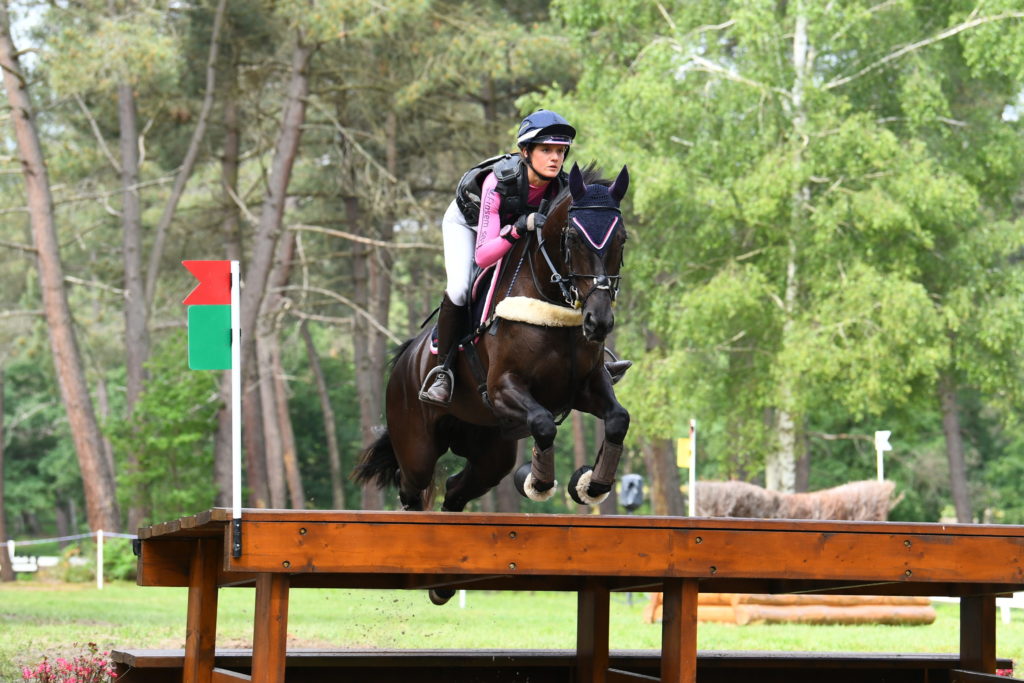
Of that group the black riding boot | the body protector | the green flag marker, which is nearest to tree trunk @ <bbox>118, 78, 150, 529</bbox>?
the black riding boot

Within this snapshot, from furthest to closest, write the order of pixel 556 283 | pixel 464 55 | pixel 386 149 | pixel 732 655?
pixel 386 149
pixel 464 55
pixel 732 655
pixel 556 283

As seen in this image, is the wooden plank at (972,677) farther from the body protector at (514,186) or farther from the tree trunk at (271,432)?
the tree trunk at (271,432)

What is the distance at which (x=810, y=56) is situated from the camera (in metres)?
19.8

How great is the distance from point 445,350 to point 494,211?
693 mm

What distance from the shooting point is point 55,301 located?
21.6 meters

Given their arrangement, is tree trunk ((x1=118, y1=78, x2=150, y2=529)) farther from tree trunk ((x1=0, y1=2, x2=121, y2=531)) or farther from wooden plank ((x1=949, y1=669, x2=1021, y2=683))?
wooden plank ((x1=949, y1=669, x2=1021, y2=683))

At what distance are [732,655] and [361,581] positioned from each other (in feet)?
6.54

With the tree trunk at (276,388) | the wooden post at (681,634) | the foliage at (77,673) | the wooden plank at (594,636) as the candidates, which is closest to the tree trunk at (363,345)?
the tree trunk at (276,388)

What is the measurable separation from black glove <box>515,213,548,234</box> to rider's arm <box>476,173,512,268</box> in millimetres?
120

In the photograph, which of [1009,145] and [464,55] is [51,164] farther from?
[1009,145]

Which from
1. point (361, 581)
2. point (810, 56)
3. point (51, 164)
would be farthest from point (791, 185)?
point (51, 164)

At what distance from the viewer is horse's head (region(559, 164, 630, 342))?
4.96 meters

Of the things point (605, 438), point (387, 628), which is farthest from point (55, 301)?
point (605, 438)

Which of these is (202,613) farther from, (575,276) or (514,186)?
(514,186)
